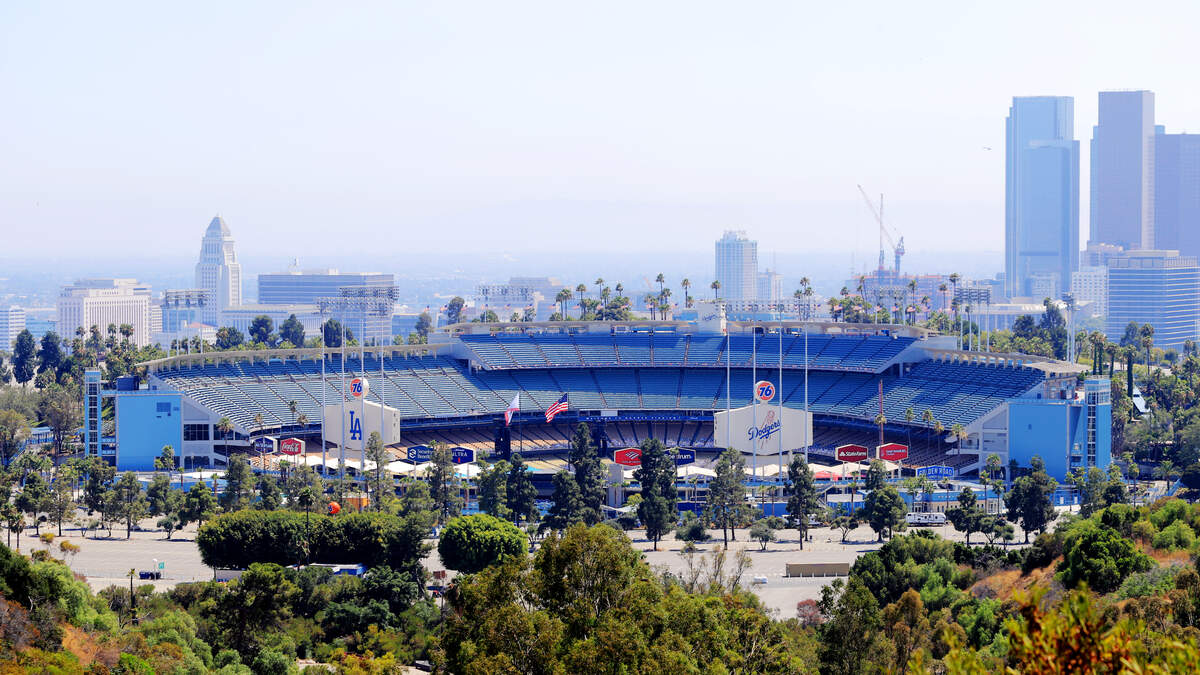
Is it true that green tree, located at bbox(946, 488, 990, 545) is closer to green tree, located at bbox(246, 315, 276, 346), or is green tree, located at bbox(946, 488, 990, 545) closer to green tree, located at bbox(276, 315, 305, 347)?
green tree, located at bbox(246, 315, 276, 346)

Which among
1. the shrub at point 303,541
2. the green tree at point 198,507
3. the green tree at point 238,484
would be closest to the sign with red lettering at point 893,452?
the shrub at point 303,541

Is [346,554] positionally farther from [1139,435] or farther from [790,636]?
[1139,435]

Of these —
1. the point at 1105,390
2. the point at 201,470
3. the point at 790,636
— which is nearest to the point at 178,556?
the point at 201,470

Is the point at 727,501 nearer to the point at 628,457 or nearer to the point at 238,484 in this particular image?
the point at 628,457

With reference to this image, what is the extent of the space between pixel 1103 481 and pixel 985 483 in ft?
23.7

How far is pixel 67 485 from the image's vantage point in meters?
88.5

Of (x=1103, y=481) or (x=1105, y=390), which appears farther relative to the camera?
(x=1105, y=390)

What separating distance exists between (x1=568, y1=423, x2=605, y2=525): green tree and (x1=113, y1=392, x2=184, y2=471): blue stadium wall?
3185 centimetres

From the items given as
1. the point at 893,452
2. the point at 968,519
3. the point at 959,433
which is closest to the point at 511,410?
the point at 893,452

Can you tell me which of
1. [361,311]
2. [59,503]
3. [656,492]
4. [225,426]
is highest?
[361,311]

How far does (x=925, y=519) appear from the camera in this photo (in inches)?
3516

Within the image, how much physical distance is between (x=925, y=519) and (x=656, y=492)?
56.1 ft

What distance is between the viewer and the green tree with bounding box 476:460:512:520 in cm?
8550

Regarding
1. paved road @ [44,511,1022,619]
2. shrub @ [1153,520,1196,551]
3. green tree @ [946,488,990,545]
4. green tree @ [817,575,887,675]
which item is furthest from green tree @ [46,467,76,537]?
shrub @ [1153,520,1196,551]
